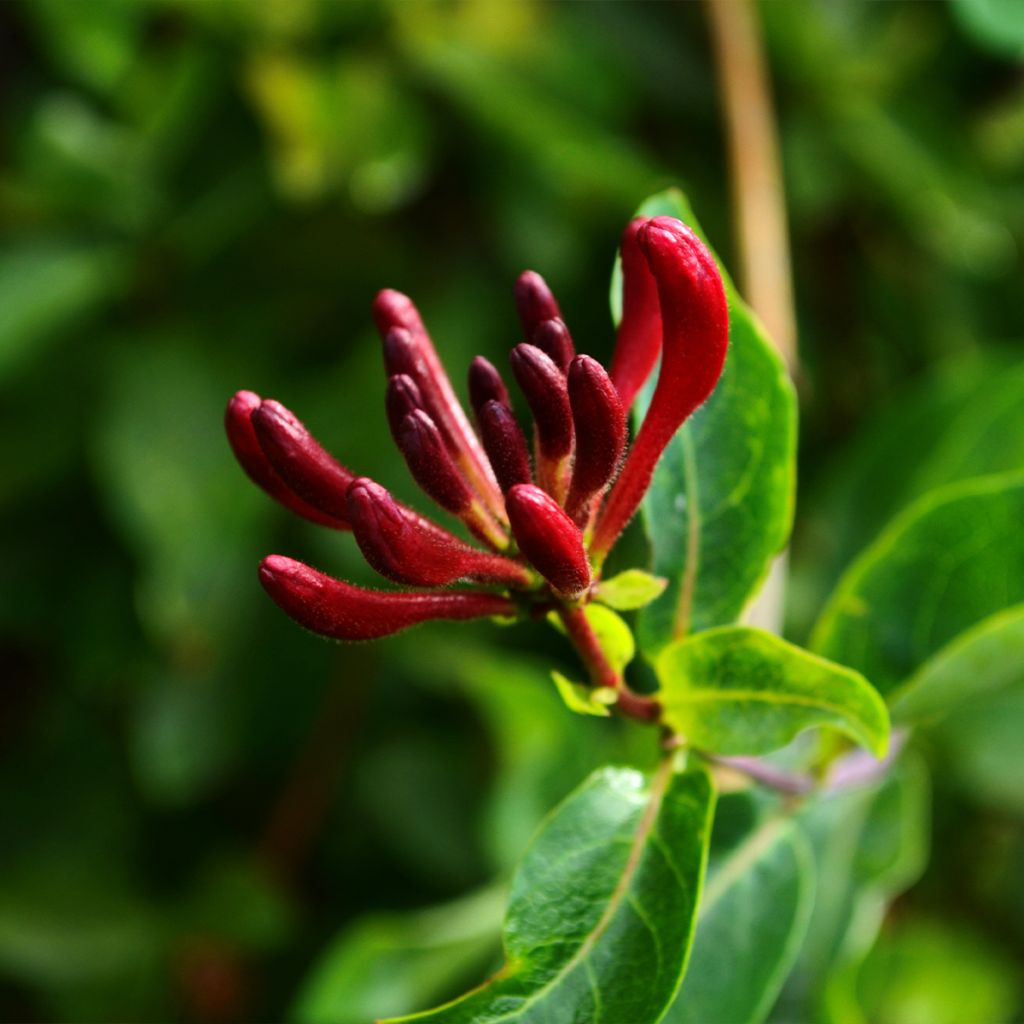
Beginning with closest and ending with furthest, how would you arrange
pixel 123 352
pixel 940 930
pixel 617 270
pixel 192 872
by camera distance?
pixel 617 270, pixel 123 352, pixel 940 930, pixel 192 872

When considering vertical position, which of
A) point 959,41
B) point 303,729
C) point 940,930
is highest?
point 959,41

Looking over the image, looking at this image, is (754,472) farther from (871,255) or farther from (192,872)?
(192,872)

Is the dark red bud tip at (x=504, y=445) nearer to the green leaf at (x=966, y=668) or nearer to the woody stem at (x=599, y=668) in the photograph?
the woody stem at (x=599, y=668)

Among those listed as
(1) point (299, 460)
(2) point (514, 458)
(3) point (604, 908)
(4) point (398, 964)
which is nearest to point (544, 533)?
(2) point (514, 458)

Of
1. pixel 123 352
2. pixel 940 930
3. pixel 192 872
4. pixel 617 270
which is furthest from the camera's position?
pixel 192 872

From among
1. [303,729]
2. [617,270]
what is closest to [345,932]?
[303,729]

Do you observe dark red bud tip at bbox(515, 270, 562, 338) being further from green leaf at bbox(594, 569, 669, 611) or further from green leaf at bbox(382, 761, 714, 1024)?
green leaf at bbox(382, 761, 714, 1024)

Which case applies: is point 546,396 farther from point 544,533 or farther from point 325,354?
point 325,354
